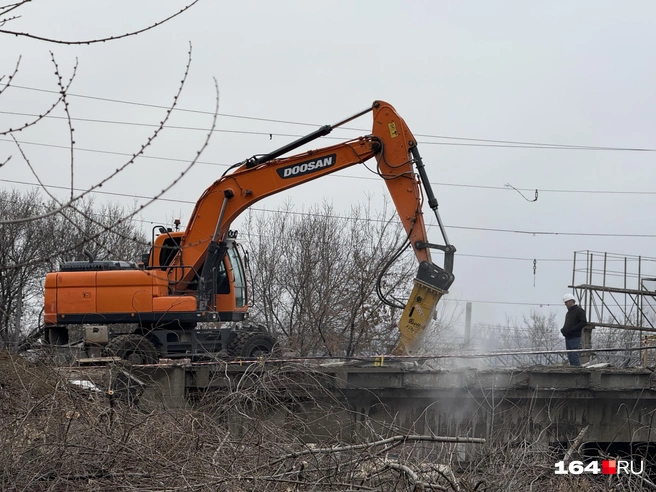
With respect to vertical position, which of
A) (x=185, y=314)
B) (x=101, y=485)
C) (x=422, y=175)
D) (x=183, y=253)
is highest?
(x=422, y=175)

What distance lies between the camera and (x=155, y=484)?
650 cm

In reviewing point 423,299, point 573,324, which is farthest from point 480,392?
point 573,324

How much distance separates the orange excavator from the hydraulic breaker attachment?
63cm

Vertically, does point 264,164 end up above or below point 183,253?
above

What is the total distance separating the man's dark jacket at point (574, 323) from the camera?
1641cm

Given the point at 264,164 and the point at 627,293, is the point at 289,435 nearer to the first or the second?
the point at 264,164

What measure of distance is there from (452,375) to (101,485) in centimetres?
745

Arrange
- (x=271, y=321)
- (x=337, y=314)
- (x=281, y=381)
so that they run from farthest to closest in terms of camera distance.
A: (x=271, y=321)
(x=337, y=314)
(x=281, y=381)

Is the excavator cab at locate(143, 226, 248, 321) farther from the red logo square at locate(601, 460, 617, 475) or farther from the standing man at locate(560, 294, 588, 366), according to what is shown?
the red logo square at locate(601, 460, 617, 475)

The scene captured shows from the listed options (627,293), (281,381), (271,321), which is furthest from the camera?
(271,321)

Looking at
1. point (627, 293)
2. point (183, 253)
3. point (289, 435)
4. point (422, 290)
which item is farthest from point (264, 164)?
point (627, 293)

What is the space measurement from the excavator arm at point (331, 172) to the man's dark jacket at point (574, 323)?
4.13 meters
